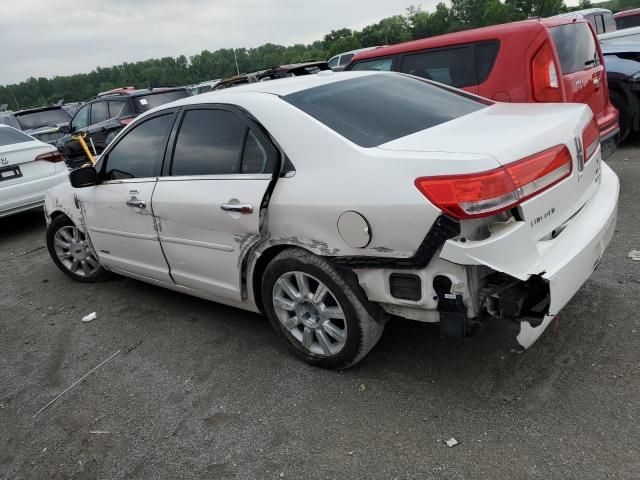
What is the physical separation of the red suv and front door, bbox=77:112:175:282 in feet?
10.2

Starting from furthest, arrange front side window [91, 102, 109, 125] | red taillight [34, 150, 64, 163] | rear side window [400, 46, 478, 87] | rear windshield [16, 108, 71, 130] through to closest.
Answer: rear windshield [16, 108, 71, 130] → front side window [91, 102, 109, 125] → red taillight [34, 150, 64, 163] → rear side window [400, 46, 478, 87]

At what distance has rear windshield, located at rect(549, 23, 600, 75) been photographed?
5.07m

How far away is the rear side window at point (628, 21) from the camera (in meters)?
15.0

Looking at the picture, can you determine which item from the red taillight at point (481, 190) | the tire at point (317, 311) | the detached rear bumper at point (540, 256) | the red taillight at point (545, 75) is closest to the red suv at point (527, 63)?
the red taillight at point (545, 75)

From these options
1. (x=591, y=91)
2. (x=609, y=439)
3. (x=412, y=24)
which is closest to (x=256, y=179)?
(x=609, y=439)

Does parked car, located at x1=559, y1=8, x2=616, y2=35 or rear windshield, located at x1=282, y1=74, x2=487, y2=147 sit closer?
rear windshield, located at x1=282, y1=74, x2=487, y2=147

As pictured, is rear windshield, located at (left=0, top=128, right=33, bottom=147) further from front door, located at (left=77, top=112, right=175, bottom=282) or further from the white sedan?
the white sedan

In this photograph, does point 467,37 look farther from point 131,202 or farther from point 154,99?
point 154,99

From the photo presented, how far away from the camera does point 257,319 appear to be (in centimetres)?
385

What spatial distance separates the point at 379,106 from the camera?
9.97ft

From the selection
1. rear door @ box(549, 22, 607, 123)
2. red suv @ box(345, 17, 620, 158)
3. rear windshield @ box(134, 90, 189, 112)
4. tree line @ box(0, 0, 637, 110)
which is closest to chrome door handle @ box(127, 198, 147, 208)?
red suv @ box(345, 17, 620, 158)

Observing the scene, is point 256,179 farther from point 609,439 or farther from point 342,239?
point 609,439

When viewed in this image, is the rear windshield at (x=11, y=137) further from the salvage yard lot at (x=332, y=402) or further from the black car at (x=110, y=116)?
the salvage yard lot at (x=332, y=402)

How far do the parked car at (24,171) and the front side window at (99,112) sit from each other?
3.77 meters
